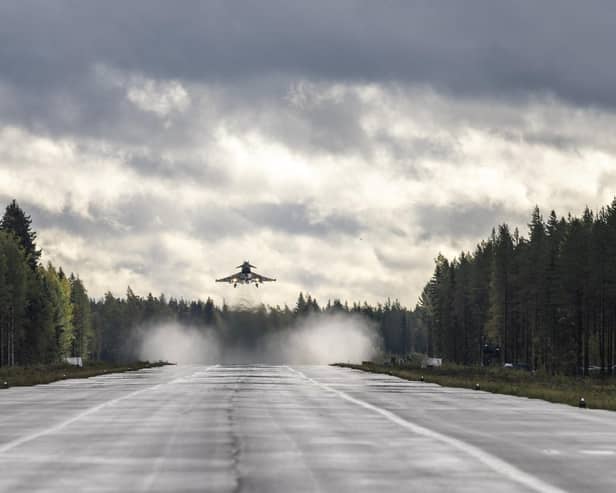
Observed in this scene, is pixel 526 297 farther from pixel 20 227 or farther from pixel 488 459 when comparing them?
pixel 488 459

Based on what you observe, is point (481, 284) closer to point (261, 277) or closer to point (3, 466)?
point (261, 277)

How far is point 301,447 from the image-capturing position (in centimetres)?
2119

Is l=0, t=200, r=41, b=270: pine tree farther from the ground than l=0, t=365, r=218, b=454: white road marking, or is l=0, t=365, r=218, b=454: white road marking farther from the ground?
l=0, t=200, r=41, b=270: pine tree

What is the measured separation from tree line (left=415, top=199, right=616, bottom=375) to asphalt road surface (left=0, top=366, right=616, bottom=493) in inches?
3726

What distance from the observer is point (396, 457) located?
19.4m

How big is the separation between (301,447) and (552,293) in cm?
13507

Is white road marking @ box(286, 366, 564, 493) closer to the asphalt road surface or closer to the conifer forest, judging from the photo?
the asphalt road surface

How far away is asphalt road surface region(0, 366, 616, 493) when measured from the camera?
1582 centimetres

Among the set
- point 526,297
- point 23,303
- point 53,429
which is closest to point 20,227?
point 23,303

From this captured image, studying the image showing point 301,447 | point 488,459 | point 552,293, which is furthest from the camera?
point 552,293

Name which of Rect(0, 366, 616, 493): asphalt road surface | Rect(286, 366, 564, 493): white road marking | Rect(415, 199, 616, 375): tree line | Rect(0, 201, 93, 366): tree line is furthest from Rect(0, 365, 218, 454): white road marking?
Rect(0, 201, 93, 366): tree line

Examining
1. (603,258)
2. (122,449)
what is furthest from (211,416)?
(603,258)

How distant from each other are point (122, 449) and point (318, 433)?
17.0 feet

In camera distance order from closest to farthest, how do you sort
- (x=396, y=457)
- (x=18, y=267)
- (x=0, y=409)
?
(x=396, y=457), (x=0, y=409), (x=18, y=267)
